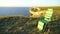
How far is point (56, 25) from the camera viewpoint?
109 centimetres

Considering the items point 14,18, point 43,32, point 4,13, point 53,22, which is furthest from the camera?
point 4,13

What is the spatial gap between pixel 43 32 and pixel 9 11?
0.48 meters

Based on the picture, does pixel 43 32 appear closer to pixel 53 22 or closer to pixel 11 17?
pixel 53 22

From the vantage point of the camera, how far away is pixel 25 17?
1.26 meters

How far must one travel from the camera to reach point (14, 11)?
1339 millimetres

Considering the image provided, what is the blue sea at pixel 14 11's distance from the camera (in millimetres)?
1325

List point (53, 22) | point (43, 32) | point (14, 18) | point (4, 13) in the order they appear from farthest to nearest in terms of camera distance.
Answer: point (4, 13) < point (14, 18) < point (53, 22) < point (43, 32)

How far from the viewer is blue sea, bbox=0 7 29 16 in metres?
1.33
